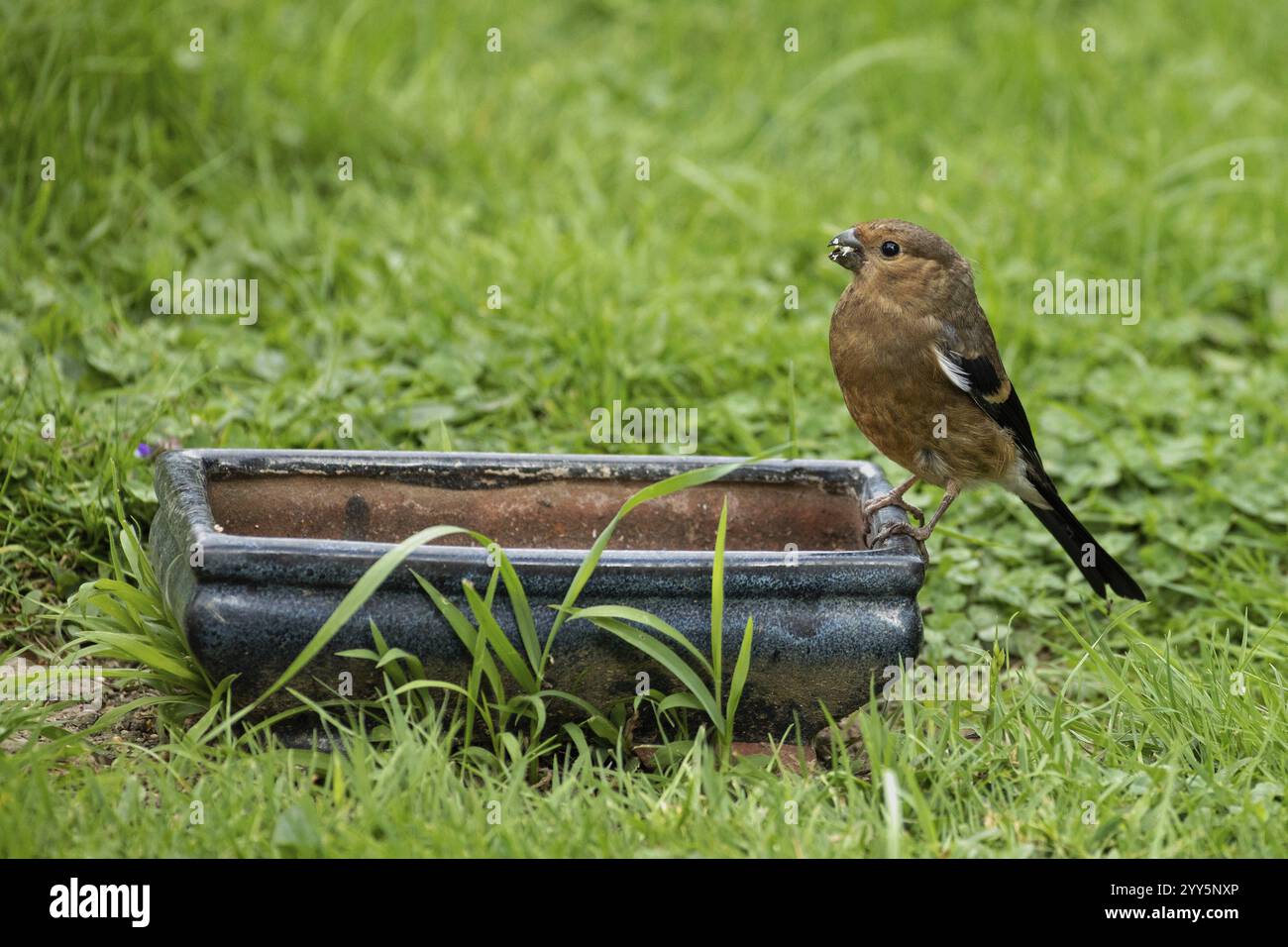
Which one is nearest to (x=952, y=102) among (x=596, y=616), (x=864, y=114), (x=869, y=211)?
(x=864, y=114)

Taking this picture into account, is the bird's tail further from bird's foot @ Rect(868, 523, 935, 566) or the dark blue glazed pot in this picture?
bird's foot @ Rect(868, 523, 935, 566)

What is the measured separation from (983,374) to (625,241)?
2.24m

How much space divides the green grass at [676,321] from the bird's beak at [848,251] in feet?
2.22

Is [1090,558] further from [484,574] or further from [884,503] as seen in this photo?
[484,574]

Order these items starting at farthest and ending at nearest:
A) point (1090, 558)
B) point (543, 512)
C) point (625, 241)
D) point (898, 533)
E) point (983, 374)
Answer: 1. point (625, 241)
2. point (1090, 558)
3. point (983, 374)
4. point (543, 512)
5. point (898, 533)

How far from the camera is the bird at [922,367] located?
3664 mm

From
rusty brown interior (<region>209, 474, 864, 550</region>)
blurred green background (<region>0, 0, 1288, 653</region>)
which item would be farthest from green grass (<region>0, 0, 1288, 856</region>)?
rusty brown interior (<region>209, 474, 864, 550</region>)

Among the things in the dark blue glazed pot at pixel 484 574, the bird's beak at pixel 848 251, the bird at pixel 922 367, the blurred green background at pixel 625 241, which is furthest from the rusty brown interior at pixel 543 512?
the bird's beak at pixel 848 251

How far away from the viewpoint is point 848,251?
3822 millimetres

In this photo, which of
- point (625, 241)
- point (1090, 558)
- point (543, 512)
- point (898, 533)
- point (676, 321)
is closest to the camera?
point (898, 533)

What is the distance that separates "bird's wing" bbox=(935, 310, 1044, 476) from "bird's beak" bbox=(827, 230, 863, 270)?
292 mm

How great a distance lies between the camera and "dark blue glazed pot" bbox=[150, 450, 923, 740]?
9.61 feet

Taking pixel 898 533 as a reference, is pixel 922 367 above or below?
above

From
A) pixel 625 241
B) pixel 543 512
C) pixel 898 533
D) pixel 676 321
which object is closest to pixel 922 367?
pixel 898 533
